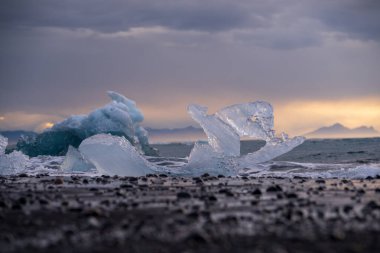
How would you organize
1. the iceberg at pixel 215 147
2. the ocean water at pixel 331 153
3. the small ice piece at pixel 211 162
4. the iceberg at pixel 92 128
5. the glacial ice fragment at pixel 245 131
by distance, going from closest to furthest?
1. the small ice piece at pixel 211 162
2. the iceberg at pixel 215 147
3. the glacial ice fragment at pixel 245 131
4. the ocean water at pixel 331 153
5. the iceberg at pixel 92 128

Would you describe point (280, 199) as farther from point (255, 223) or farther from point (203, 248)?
point (203, 248)

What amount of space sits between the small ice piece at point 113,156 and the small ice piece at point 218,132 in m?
2.56

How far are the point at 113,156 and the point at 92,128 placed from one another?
44.6ft

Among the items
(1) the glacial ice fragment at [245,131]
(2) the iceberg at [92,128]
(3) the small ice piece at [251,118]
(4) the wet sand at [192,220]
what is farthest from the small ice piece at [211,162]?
(2) the iceberg at [92,128]

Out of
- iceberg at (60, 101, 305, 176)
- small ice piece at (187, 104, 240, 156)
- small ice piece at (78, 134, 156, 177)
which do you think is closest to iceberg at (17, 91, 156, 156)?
iceberg at (60, 101, 305, 176)

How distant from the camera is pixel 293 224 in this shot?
308 inches

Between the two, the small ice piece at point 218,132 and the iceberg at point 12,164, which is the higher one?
the small ice piece at point 218,132

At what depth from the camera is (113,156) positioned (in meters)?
19.4

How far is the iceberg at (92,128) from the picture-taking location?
3231 centimetres

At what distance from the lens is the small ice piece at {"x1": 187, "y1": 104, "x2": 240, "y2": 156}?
21.1 meters

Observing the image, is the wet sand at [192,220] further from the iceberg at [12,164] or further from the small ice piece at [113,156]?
the iceberg at [12,164]

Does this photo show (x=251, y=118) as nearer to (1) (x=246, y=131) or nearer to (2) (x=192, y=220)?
(1) (x=246, y=131)

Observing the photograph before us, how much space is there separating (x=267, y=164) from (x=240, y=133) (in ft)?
15.6

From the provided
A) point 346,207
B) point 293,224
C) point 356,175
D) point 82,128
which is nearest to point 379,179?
point 356,175
